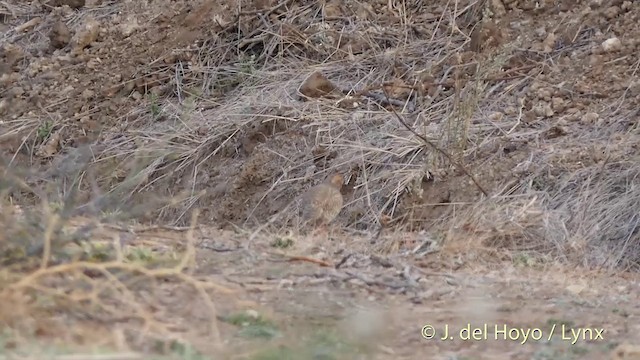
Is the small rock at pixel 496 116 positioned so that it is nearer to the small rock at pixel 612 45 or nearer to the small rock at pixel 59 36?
the small rock at pixel 612 45

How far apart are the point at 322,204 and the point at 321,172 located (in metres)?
0.78

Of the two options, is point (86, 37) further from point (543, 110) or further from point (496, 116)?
point (543, 110)

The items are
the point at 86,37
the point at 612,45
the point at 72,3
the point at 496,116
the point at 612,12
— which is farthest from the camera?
the point at 72,3

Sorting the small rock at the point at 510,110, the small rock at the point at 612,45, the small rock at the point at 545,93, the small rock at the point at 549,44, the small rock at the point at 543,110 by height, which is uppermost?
the small rock at the point at 612,45

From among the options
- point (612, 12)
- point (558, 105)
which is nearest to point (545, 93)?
point (558, 105)

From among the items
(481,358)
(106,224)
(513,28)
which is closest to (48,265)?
(106,224)

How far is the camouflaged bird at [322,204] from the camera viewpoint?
19.1ft

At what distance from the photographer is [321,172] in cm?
664

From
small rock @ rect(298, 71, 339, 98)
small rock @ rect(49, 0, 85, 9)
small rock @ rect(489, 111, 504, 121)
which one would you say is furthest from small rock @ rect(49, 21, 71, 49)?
small rock @ rect(489, 111, 504, 121)

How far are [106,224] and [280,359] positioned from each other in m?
1.25

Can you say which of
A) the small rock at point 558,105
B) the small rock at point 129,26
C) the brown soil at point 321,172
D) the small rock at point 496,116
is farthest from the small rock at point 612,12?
the small rock at point 129,26

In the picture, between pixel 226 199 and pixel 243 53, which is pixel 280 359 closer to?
pixel 226 199

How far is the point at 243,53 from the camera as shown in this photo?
315 inches

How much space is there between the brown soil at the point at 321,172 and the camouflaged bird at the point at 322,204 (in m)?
0.13
